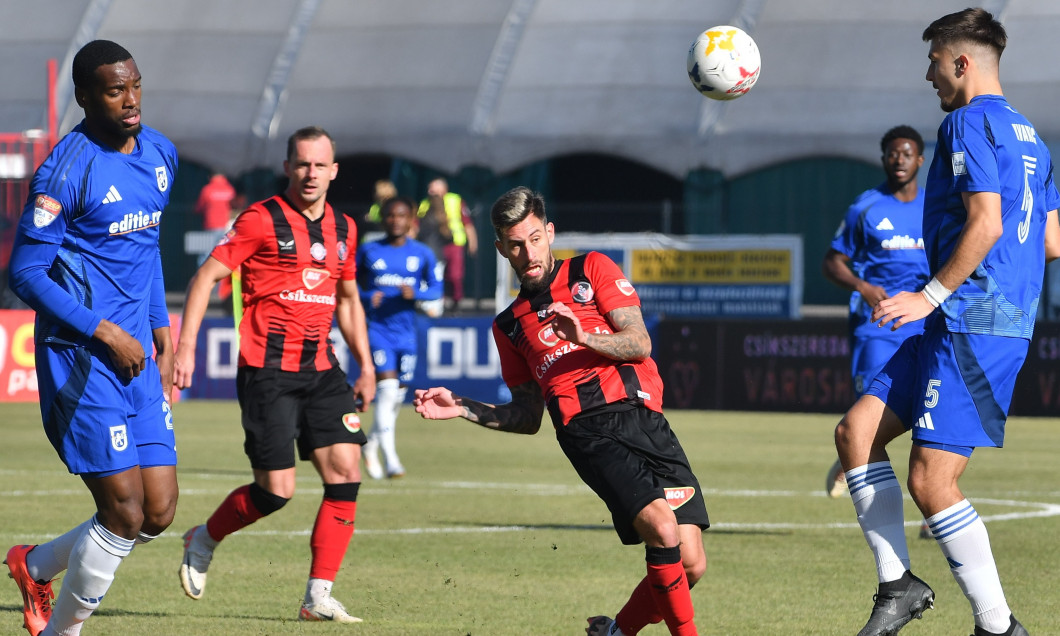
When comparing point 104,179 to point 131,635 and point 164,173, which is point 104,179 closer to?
point 164,173

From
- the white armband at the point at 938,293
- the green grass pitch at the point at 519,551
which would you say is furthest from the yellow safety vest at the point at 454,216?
the white armband at the point at 938,293

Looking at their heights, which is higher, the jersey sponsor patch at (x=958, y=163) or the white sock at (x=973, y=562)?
the jersey sponsor patch at (x=958, y=163)

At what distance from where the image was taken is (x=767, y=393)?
20.4 meters

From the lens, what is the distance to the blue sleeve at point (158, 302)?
6352 mm

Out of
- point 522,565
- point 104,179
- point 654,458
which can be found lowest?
point 522,565

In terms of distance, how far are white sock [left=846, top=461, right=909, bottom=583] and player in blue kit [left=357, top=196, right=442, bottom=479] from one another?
8161mm

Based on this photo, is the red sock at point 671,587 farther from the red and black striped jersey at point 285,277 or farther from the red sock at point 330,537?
the red and black striped jersey at point 285,277

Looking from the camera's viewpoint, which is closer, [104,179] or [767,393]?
[104,179]

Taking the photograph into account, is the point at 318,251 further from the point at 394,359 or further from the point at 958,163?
the point at 394,359

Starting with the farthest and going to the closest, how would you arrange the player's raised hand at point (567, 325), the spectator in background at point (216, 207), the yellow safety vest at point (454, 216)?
the spectator in background at point (216, 207)
the yellow safety vest at point (454, 216)
the player's raised hand at point (567, 325)

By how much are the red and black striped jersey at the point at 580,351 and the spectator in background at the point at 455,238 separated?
56.1 feet

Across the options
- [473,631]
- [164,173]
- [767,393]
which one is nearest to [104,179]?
[164,173]

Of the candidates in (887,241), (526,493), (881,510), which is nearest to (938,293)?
(881,510)

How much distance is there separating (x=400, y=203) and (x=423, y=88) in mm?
18929
